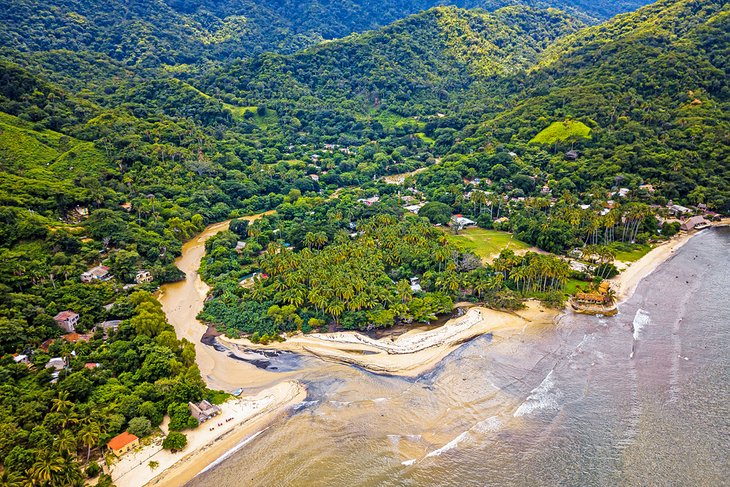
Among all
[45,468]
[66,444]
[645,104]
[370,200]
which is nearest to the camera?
[45,468]

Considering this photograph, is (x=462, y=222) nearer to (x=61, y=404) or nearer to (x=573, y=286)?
(x=573, y=286)

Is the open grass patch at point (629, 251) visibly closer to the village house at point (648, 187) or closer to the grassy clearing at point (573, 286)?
the grassy clearing at point (573, 286)

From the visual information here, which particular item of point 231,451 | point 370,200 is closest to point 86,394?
point 231,451

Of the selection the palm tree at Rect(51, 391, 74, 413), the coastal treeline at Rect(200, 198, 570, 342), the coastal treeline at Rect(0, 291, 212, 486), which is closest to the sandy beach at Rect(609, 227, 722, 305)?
the coastal treeline at Rect(200, 198, 570, 342)

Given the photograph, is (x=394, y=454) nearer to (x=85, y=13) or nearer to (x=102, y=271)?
(x=102, y=271)

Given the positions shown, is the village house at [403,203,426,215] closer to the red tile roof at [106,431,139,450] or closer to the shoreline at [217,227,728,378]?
the shoreline at [217,227,728,378]

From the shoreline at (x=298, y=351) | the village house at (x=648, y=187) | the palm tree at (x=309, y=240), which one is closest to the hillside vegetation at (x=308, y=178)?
the palm tree at (x=309, y=240)
